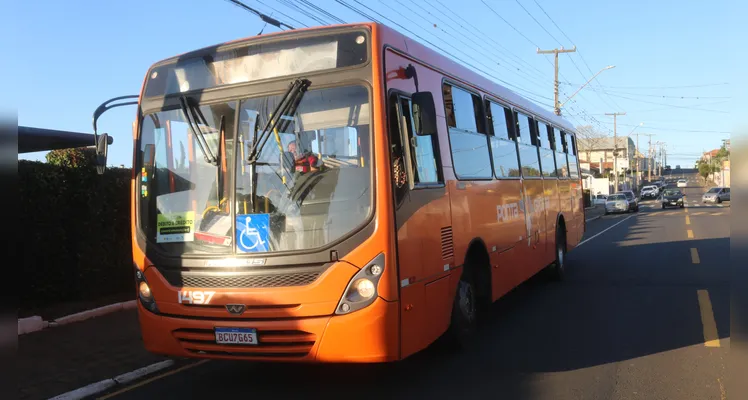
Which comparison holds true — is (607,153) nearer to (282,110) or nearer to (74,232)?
(74,232)

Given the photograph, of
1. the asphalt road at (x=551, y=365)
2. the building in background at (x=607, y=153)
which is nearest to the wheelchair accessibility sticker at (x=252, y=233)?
the asphalt road at (x=551, y=365)

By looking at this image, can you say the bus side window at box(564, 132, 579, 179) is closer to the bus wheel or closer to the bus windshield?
the bus wheel

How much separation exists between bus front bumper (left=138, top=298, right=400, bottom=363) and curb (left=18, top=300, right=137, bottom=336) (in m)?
3.96

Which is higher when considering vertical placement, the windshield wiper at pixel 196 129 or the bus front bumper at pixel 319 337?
the windshield wiper at pixel 196 129

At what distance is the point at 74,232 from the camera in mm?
9438

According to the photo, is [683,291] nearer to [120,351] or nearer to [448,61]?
[448,61]

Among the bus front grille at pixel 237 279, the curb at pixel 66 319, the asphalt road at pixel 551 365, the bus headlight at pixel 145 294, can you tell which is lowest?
the asphalt road at pixel 551 365

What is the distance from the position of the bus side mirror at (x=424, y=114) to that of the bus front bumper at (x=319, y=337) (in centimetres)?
148

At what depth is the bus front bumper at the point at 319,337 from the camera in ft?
16.2

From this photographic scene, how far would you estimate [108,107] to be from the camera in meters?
5.74

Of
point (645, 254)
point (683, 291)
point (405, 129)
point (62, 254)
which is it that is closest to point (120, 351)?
point (62, 254)

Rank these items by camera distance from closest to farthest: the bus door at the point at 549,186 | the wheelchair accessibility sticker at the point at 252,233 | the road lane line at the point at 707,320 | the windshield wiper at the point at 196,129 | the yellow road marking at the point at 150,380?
the wheelchair accessibility sticker at the point at 252,233, the windshield wiper at the point at 196,129, the yellow road marking at the point at 150,380, the road lane line at the point at 707,320, the bus door at the point at 549,186

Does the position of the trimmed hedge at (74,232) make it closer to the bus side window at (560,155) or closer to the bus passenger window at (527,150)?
the bus passenger window at (527,150)

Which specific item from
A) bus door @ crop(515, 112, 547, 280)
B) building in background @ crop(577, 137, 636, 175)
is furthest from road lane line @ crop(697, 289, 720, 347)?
building in background @ crop(577, 137, 636, 175)
